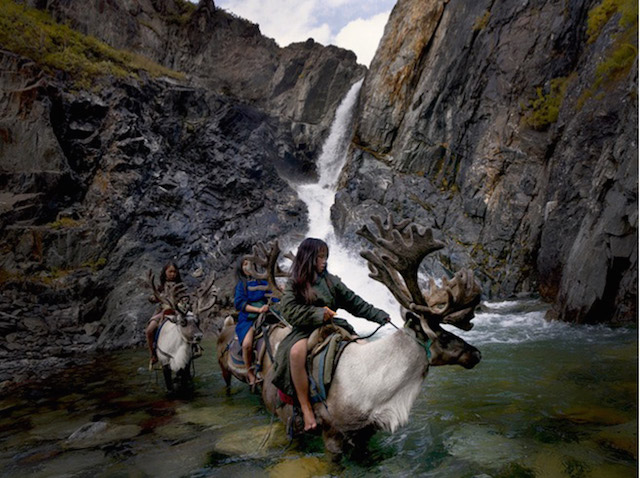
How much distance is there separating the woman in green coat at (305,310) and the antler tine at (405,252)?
15.7 inches

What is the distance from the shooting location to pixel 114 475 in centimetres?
396

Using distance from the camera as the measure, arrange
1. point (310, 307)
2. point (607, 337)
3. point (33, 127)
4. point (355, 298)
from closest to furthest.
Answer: point (310, 307) → point (355, 298) → point (607, 337) → point (33, 127)

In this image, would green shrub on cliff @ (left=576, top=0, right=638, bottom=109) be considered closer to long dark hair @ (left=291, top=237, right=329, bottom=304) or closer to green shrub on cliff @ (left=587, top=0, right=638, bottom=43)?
green shrub on cliff @ (left=587, top=0, right=638, bottom=43)

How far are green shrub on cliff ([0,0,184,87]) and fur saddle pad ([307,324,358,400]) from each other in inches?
897

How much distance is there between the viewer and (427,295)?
384cm

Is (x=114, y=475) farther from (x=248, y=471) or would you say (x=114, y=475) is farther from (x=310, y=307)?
(x=310, y=307)

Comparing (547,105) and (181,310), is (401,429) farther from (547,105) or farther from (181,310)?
(547,105)

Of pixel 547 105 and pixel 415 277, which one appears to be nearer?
pixel 415 277

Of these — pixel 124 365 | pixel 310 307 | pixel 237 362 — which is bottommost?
pixel 124 365

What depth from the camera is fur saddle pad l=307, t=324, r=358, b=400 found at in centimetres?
363

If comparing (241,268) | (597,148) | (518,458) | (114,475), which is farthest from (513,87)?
(114,475)

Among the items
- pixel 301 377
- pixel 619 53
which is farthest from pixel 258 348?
pixel 619 53

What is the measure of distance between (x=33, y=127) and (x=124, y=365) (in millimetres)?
13677

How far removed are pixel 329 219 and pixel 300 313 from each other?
20298mm
